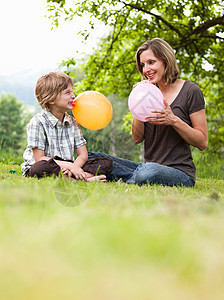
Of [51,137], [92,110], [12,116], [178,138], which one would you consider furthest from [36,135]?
[12,116]

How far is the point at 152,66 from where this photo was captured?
338 cm

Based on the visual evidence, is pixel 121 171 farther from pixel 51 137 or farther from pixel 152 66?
pixel 152 66

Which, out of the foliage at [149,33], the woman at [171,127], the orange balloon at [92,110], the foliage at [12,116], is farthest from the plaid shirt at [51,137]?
the foliage at [12,116]

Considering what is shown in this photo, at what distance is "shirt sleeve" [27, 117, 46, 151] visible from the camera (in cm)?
337

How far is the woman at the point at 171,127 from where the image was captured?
3.13m

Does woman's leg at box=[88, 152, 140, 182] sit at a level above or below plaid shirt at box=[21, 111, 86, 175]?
below

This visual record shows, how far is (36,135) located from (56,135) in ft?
0.85

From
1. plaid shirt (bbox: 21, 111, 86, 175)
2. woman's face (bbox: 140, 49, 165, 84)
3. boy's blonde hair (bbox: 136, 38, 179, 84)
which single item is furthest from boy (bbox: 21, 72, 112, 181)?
boy's blonde hair (bbox: 136, 38, 179, 84)

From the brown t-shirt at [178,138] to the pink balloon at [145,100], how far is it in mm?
375

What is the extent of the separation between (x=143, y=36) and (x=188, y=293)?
21.5ft

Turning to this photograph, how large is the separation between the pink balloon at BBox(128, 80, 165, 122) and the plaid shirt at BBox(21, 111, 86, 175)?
2.88 feet

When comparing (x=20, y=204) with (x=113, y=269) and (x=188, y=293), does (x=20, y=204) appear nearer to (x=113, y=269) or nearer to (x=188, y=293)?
(x=113, y=269)

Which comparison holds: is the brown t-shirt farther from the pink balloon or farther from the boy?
the boy

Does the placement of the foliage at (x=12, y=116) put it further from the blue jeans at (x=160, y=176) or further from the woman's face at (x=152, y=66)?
the blue jeans at (x=160, y=176)
